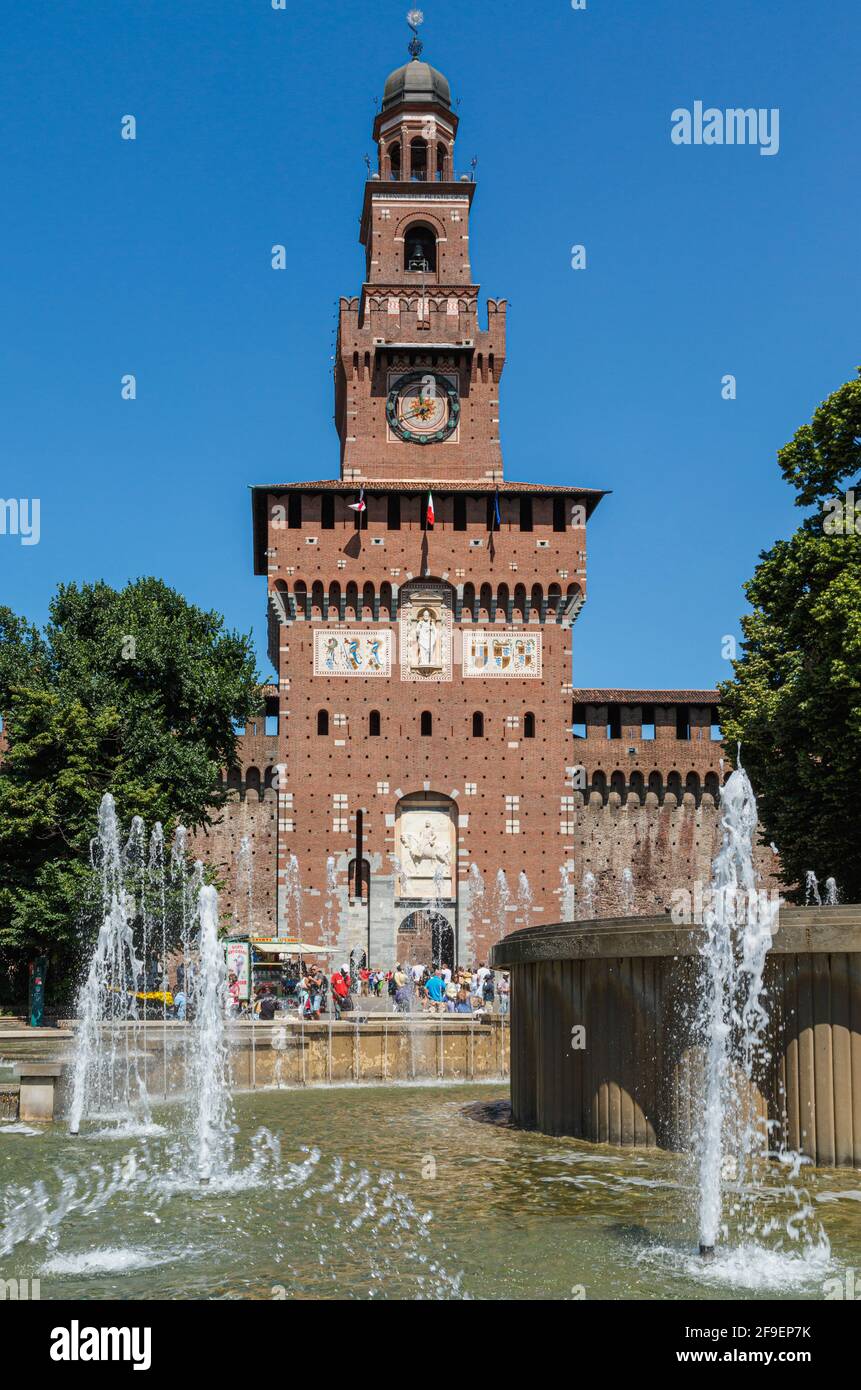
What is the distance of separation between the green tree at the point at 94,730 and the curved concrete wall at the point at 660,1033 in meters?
18.2

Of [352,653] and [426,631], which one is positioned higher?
[426,631]

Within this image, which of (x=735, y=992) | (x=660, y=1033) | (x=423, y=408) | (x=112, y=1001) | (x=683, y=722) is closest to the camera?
(x=735, y=992)

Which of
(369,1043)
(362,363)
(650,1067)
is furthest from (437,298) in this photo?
(650,1067)

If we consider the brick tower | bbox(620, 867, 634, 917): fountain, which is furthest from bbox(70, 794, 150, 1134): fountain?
bbox(620, 867, 634, 917): fountain

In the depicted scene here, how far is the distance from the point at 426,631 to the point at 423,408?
723 centimetres

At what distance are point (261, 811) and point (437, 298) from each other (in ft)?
54.6

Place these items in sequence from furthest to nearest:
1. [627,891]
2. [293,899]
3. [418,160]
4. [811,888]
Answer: [418,160]
[627,891]
[293,899]
[811,888]

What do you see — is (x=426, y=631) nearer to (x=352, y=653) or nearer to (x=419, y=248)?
(x=352, y=653)

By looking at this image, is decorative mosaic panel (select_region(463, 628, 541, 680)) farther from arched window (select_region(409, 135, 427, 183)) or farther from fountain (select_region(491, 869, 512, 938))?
arched window (select_region(409, 135, 427, 183))

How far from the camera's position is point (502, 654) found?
42.0m

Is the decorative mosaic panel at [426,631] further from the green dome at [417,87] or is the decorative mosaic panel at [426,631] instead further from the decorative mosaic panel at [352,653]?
the green dome at [417,87]

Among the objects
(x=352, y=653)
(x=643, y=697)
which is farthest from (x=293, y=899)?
(x=643, y=697)

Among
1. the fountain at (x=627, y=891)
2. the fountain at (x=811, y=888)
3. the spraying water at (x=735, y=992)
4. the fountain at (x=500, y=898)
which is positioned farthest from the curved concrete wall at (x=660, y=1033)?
the fountain at (x=627, y=891)
